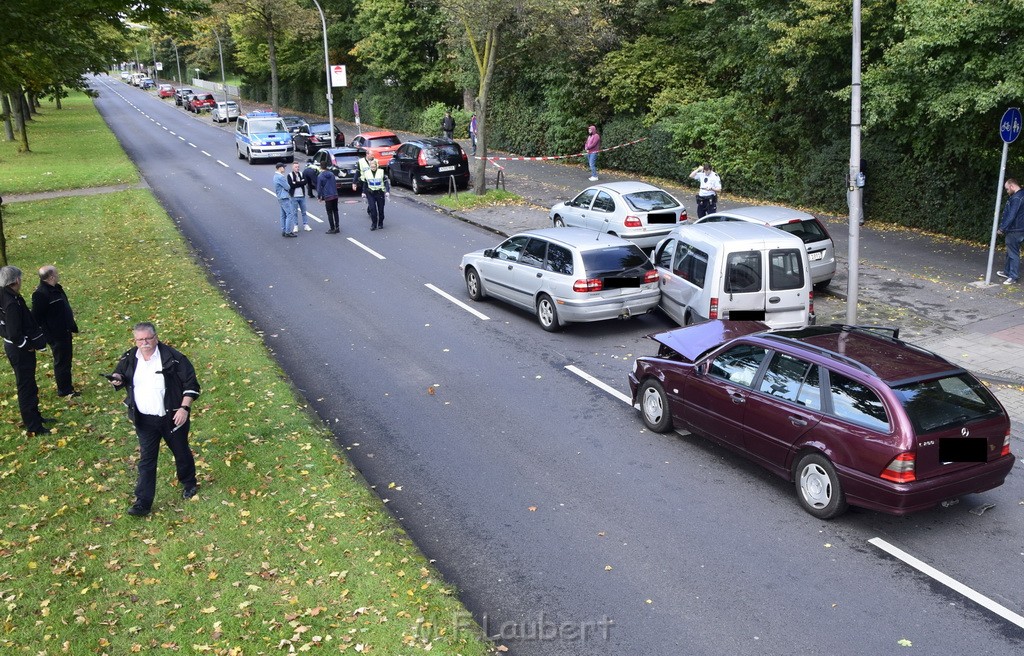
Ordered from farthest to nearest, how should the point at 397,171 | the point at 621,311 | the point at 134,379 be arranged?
1. the point at 397,171
2. the point at 621,311
3. the point at 134,379

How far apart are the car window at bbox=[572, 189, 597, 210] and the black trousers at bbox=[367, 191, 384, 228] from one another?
546cm

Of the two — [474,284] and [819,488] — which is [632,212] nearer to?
[474,284]

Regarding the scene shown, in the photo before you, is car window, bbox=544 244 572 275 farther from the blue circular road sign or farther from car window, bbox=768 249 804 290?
the blue circular road sign

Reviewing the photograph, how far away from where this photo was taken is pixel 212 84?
99938 mm

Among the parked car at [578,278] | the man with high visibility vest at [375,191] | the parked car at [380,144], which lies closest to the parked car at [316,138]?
the parked car at [380,144]

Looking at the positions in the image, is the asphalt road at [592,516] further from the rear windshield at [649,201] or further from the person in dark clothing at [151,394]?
the rear windshield at [649,201]

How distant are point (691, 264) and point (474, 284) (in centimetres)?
425

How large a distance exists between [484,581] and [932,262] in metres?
13.5

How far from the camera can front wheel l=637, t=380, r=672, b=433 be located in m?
9.25

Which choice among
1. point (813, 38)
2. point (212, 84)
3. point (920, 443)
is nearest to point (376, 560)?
point (920, 443)

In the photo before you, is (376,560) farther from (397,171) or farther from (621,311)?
(397,171)

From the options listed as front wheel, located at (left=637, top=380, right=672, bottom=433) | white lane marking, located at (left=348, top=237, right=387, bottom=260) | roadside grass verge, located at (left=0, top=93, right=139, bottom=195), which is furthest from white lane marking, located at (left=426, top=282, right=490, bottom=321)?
roadside grass verge, located at (left=0, top=93, right=139, bottom=195)

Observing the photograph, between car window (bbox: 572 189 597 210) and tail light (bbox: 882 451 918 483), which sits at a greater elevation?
car window (bbox: 572 189 597 210)

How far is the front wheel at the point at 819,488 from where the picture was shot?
286 inches
